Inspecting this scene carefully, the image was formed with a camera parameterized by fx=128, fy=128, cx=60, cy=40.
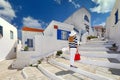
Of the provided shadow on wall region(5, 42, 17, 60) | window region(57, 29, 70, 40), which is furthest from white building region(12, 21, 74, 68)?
shadow on wall region(5, 42, 17, 60)

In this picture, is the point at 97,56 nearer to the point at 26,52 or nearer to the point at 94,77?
the point at 94,77

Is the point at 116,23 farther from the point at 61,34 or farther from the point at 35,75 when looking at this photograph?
the point at 35,75

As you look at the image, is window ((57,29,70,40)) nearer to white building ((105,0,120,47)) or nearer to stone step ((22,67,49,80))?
white building ((105,0,120,47))

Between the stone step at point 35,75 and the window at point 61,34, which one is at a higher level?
the window at point 61,34

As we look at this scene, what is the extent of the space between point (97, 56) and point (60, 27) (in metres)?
8.34

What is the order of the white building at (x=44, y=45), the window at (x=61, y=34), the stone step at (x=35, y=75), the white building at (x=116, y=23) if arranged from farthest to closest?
the window at (x=61, y=34)
the white building at (x=44, y=45)
the white building at (x=116, y=23)
the stone step at (x=35, y=75)

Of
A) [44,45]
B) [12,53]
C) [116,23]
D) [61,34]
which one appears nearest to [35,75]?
[44,45]

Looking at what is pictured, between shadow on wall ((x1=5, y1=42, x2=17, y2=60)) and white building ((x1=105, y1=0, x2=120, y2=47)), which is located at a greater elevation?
white building ((x1=105, y1=0, x2=120, y2=47))

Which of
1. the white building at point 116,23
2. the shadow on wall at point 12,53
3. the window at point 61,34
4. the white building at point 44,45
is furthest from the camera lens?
the shadow on wall at point 12,53

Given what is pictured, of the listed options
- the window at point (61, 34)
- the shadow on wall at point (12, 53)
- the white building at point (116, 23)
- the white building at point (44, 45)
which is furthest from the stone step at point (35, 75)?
the shadow on wall at point (12, 53)

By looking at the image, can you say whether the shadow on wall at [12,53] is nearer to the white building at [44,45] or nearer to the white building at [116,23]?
the white building at [44,45]

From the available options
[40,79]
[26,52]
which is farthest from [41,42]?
[40,79]

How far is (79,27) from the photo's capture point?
74.7ft

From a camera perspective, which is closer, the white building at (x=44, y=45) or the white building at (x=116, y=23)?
the white building at (x=116, y=23)
